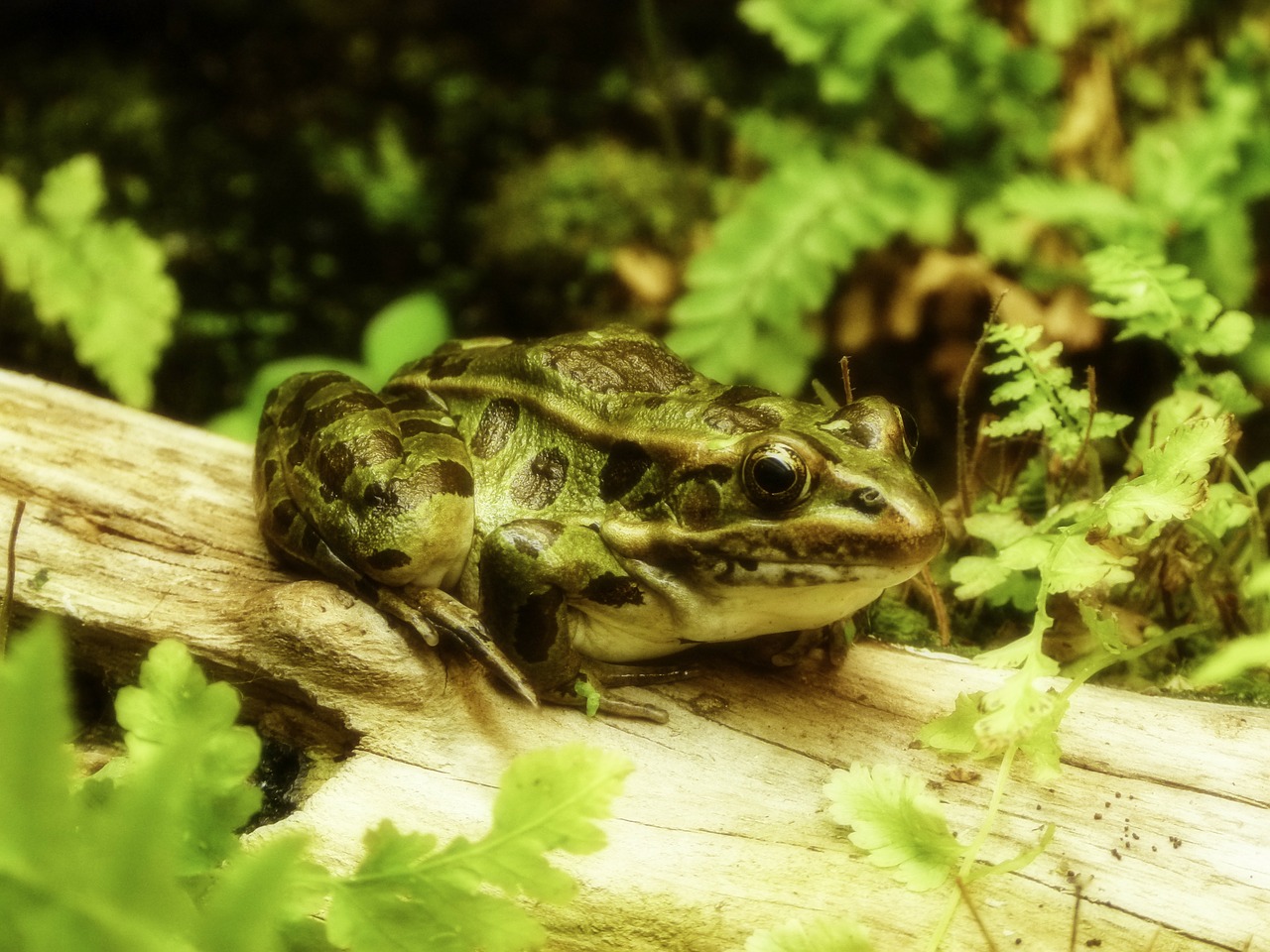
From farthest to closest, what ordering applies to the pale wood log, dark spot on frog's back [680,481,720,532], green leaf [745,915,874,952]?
dark spot on frog's back [680,481,720,532] → the pale wood log → green leaf [745,915,874,952]

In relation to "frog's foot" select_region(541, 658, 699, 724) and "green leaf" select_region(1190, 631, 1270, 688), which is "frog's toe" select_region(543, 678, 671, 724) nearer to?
"frog's foot" select_region(541, 658, 699, 724)

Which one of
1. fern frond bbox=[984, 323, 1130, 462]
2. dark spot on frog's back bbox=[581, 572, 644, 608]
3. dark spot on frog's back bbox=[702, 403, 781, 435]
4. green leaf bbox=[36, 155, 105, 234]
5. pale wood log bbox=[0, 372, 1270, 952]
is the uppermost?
fern frond bbox=[984, 323, 1130, 462]

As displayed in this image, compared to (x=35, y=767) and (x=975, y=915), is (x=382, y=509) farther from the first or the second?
(x=975, y=915)

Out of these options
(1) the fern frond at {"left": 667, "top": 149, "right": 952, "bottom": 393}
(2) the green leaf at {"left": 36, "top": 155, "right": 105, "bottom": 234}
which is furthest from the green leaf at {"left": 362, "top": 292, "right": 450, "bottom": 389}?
(2) the green leaf at {"left": 36, "top": 155, "right": 105, "bottom": 234}

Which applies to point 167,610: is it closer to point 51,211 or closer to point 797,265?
point 51,211

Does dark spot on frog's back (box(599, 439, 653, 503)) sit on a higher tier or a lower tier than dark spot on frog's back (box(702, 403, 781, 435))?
lower

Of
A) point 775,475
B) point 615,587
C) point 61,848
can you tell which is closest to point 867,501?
point 775,475

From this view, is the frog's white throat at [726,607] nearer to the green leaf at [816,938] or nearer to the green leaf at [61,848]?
the green leaf at [816,938]

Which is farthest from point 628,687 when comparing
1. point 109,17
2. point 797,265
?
point 109,17
